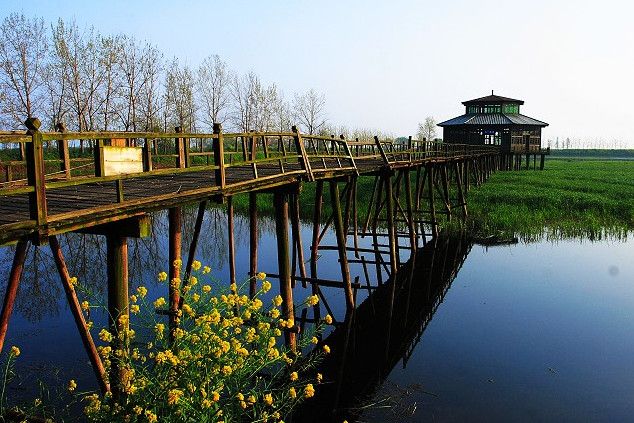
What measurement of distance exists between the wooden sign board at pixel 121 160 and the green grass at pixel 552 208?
A: 19.6m

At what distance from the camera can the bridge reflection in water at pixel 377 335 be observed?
9289mm

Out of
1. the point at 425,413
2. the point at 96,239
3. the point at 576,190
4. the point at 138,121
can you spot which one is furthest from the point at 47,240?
the point at 138,121

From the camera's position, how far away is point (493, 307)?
47.9 ft

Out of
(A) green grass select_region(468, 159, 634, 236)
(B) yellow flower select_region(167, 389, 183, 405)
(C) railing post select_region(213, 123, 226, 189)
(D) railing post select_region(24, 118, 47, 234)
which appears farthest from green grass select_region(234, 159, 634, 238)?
(D) railing post select_region(24, 118, 47, 234)

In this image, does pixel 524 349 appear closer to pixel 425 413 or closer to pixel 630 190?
pixel 425 413

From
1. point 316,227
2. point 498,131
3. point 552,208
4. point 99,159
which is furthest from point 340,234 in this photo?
point 498,131

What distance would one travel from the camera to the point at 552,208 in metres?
27.9

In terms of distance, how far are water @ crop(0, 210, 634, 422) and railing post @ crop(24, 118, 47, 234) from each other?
910mm

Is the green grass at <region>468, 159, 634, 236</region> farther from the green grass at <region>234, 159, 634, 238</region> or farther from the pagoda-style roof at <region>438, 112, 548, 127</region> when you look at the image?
the pagoda-style roof at <region>438, 112, 548, 127</region>

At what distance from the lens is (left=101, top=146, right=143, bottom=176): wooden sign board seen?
7223 mm

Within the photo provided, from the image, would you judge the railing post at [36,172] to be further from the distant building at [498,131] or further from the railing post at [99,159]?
the distant building at [498,131]

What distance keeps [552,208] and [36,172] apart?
27617mm

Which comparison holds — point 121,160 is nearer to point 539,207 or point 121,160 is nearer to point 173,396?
point 173,396

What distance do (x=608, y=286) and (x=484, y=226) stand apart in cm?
900
